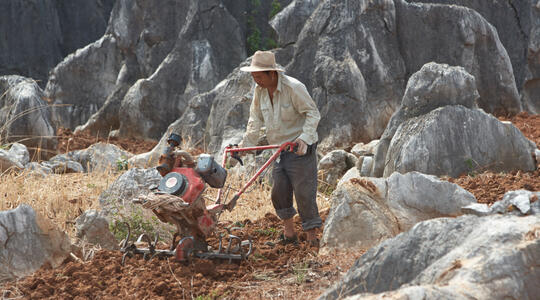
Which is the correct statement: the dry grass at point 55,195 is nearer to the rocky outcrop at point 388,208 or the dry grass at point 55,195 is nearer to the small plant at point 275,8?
the rocky outcrop at point 388,208

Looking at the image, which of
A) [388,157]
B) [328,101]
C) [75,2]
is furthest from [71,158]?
[75,2]

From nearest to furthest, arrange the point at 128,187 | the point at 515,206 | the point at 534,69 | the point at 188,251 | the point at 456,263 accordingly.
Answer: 1. the point at 456,263
2. the point at 515,206
3. the point at 188,251
4. the point at 128,187
5. the point at 534,69

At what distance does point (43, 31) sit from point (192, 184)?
64.0 feet

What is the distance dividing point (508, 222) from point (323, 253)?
2.13 m

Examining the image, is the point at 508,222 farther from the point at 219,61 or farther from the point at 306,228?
the point at 219,61

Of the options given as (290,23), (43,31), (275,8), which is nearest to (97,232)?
(290,23)

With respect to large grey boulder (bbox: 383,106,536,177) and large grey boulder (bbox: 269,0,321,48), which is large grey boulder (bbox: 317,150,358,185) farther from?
large grey boulder (bbox: 269,0,321,48)

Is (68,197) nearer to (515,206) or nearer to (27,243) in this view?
(27,243)

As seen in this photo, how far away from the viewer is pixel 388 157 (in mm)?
7199

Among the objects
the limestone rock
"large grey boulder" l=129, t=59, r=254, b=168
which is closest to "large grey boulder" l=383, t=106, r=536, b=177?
the limestone rock

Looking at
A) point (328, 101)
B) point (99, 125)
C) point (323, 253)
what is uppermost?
point (323, 253)

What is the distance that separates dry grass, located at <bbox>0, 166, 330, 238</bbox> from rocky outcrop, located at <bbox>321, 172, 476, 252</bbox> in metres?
1.53

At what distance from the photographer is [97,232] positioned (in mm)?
5223

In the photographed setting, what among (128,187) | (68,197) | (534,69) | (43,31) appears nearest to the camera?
(128,187)
